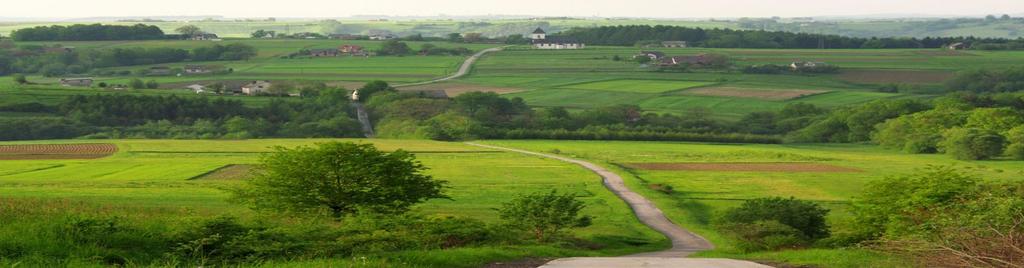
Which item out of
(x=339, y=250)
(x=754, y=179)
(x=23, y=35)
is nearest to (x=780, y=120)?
(x=754, y=179)

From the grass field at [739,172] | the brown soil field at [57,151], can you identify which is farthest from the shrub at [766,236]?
the brown soil field at [57,151]

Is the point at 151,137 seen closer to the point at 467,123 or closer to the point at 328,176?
the point at 467,123

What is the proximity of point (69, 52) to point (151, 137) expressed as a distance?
65.0 meters

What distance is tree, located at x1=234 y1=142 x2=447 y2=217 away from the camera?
32.9 metres

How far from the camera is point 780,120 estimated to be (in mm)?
104875

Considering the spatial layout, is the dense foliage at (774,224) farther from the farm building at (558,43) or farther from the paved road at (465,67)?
the farm building at (558,43)

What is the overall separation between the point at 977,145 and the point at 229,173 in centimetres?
4760

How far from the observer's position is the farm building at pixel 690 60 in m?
151

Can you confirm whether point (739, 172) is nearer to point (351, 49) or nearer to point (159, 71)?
point (159, 71)

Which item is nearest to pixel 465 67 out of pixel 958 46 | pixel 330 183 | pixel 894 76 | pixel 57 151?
pixel 894 76

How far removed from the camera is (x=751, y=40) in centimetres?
18338

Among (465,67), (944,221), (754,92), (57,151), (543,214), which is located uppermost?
(944,221)

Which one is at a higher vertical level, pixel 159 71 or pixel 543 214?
pixel 543 214

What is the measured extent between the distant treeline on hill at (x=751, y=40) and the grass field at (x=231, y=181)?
106 m
